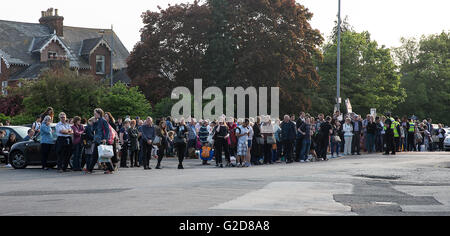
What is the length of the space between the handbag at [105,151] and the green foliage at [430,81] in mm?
66529

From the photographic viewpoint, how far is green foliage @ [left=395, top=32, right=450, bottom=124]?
261 ft

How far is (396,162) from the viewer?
2309 cm

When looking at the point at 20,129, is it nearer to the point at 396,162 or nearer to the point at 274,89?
the point at 396,162

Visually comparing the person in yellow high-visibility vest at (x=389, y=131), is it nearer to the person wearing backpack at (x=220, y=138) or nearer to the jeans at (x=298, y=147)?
the jeans at (x=298, y=147)

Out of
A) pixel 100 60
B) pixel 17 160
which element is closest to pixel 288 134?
pixel 17 160

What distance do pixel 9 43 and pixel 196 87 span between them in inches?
1000

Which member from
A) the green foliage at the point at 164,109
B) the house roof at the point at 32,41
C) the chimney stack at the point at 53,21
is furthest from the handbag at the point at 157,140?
the chimney stack at the point at 53,21

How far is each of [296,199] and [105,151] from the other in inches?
333

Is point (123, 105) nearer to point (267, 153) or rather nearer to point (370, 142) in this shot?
point (267, 153)

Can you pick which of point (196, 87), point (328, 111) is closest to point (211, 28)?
point (196, 87)

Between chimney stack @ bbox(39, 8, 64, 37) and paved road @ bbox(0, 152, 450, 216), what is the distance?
47.3m

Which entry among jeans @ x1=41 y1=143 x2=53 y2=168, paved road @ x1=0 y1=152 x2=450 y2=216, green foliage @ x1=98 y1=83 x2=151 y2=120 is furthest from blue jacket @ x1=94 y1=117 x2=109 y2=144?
green foliage @ x1=98 y1=83 x2=151 y2=120

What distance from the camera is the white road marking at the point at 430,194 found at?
427 inches

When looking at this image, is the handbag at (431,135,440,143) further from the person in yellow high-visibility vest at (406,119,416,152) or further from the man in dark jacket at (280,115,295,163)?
the man in dark jacket at (280,115,295,163)
